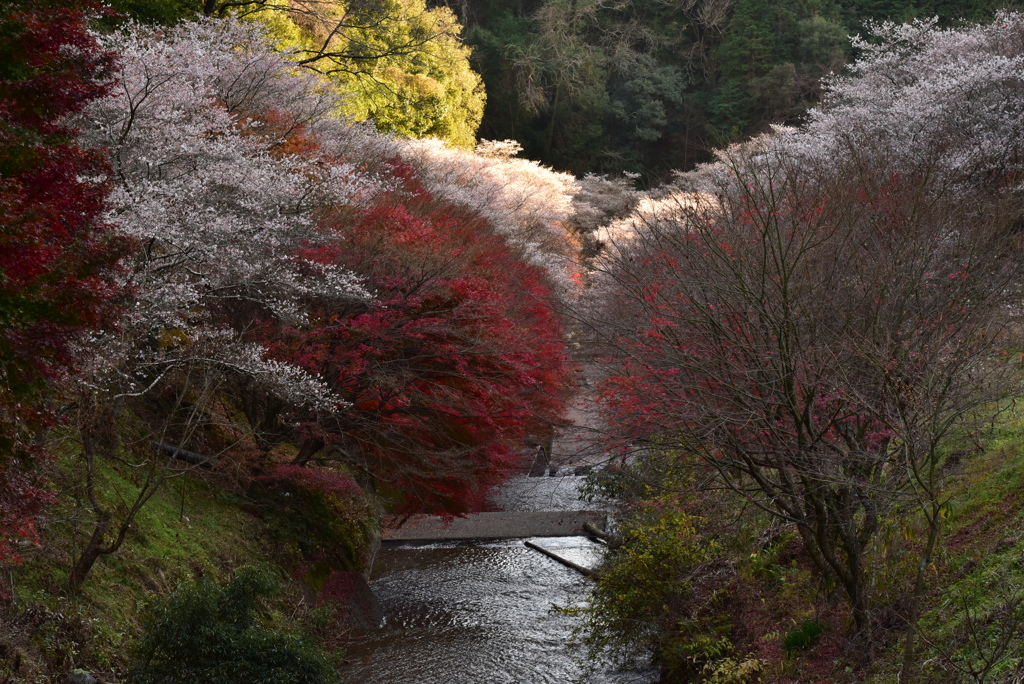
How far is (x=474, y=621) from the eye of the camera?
1144 centimetres

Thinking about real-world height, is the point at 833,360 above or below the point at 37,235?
below

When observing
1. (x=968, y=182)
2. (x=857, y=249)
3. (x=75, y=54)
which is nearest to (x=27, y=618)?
(x=75, y=54)

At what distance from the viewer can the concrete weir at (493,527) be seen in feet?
50.5

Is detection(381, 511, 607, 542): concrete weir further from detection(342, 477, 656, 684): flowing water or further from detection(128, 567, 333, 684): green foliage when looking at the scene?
detection(128, 567, 333, 684): green foliage

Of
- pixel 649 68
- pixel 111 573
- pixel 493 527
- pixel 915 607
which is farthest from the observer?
pixel 649 68

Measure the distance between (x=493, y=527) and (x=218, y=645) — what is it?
9438 millimetres

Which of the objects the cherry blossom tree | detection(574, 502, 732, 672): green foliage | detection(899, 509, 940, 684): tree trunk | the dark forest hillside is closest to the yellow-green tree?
the dark forest hillside

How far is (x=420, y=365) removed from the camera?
468 inches

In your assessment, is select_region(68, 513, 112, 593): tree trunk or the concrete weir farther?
the concrete weir

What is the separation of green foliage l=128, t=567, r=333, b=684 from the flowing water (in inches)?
96.8

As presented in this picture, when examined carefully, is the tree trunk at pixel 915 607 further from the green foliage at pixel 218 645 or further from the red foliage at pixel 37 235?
the red foliage at pixel 37 235

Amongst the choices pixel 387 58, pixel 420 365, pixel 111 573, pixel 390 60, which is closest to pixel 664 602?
pixel 420 365

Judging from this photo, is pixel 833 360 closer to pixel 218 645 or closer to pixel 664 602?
pixel 664 602

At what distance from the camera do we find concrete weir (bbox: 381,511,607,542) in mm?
15391
